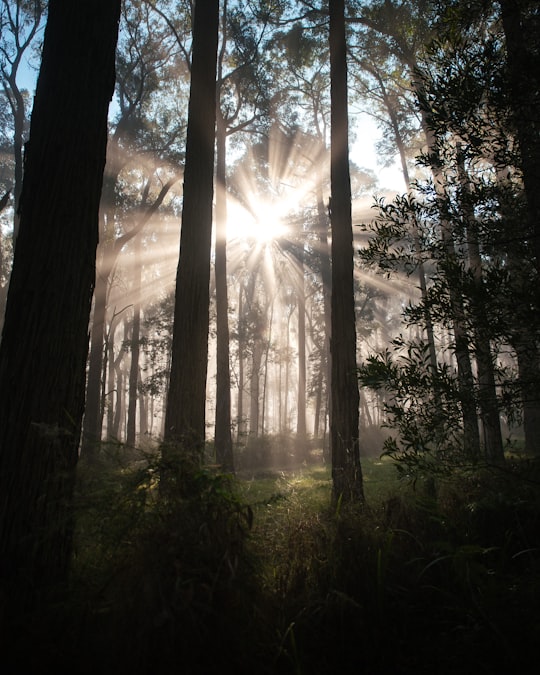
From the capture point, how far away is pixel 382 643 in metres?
2.32

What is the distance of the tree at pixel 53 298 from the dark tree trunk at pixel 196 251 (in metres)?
2.31

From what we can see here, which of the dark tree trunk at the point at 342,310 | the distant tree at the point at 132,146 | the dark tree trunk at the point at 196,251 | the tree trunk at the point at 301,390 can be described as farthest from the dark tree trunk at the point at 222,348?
the tree trunk at the point at 301,390

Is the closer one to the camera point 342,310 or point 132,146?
point 342,310

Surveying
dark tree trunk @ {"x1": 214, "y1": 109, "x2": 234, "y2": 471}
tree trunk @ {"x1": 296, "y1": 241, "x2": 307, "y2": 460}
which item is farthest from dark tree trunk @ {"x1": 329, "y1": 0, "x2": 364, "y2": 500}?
tree trunk @ {"x1": 296, "y1": 241, "x2": 307, "y2": 460}

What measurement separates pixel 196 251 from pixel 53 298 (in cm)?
297

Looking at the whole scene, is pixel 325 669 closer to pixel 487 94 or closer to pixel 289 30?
pixel 487 94

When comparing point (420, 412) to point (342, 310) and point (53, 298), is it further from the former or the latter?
point (53, 298)

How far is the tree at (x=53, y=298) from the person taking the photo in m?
2.77

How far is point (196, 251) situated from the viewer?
5.86 m

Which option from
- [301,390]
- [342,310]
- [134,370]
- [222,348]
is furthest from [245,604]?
[301,390]

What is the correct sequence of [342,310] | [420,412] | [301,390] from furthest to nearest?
[301,390] → [342,310] → [420,412]

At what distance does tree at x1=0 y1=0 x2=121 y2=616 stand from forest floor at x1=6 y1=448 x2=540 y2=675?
1.00ft

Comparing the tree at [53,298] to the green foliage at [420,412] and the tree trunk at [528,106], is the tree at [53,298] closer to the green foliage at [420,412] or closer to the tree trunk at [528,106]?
the green foliage at [420,412]

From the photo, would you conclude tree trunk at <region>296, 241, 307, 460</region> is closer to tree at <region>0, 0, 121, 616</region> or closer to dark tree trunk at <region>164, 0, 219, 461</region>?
dark tree trunk at <region>164, 0, 219, 461</region>
